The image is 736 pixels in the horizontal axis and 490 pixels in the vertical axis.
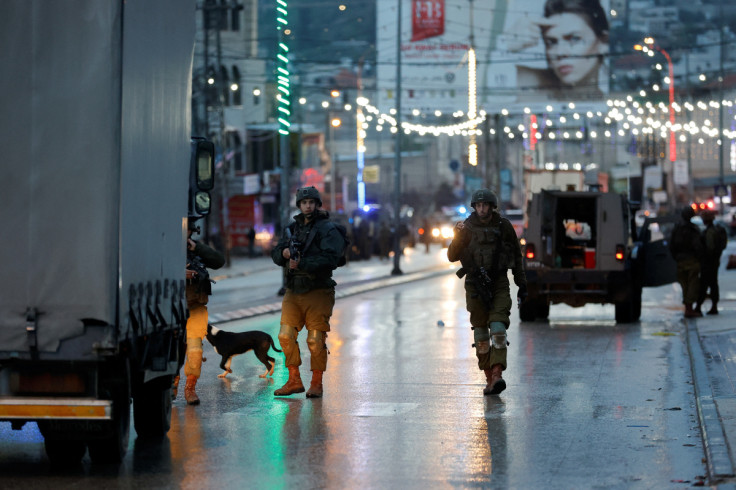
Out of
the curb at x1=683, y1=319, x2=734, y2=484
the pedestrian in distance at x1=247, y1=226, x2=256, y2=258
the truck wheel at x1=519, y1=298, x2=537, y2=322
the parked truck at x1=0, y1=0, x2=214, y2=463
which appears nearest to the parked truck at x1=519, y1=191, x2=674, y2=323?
the truck wheel at x1=519, y1=298, x2=537, y2=322

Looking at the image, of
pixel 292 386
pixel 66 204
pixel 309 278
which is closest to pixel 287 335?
pixel 292 386

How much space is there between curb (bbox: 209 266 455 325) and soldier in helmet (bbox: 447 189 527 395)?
34.0 feet

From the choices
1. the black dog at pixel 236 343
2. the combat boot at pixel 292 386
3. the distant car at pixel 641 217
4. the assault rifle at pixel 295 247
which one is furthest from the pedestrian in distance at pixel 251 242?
the assault rifle at pixel 295 247

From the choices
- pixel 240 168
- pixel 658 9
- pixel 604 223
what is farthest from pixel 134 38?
pixel 658 9

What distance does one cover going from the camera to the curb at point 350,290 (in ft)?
77.8

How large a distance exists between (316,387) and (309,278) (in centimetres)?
96

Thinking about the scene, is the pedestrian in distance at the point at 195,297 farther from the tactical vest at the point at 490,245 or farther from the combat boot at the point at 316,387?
the tactical vest at the point at 490,245

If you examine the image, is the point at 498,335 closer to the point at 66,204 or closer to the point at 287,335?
the point at 287,335

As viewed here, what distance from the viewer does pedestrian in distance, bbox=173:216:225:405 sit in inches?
465

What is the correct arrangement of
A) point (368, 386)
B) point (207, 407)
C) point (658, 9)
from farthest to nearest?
point (658, 9) → point (368, 386) → point (207, 407)

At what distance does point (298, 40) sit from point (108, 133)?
133 metres

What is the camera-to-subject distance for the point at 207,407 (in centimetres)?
1160

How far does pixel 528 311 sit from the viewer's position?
2166cm

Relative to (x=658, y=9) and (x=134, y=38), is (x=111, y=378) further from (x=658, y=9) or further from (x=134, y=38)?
(x=658, y=9)
